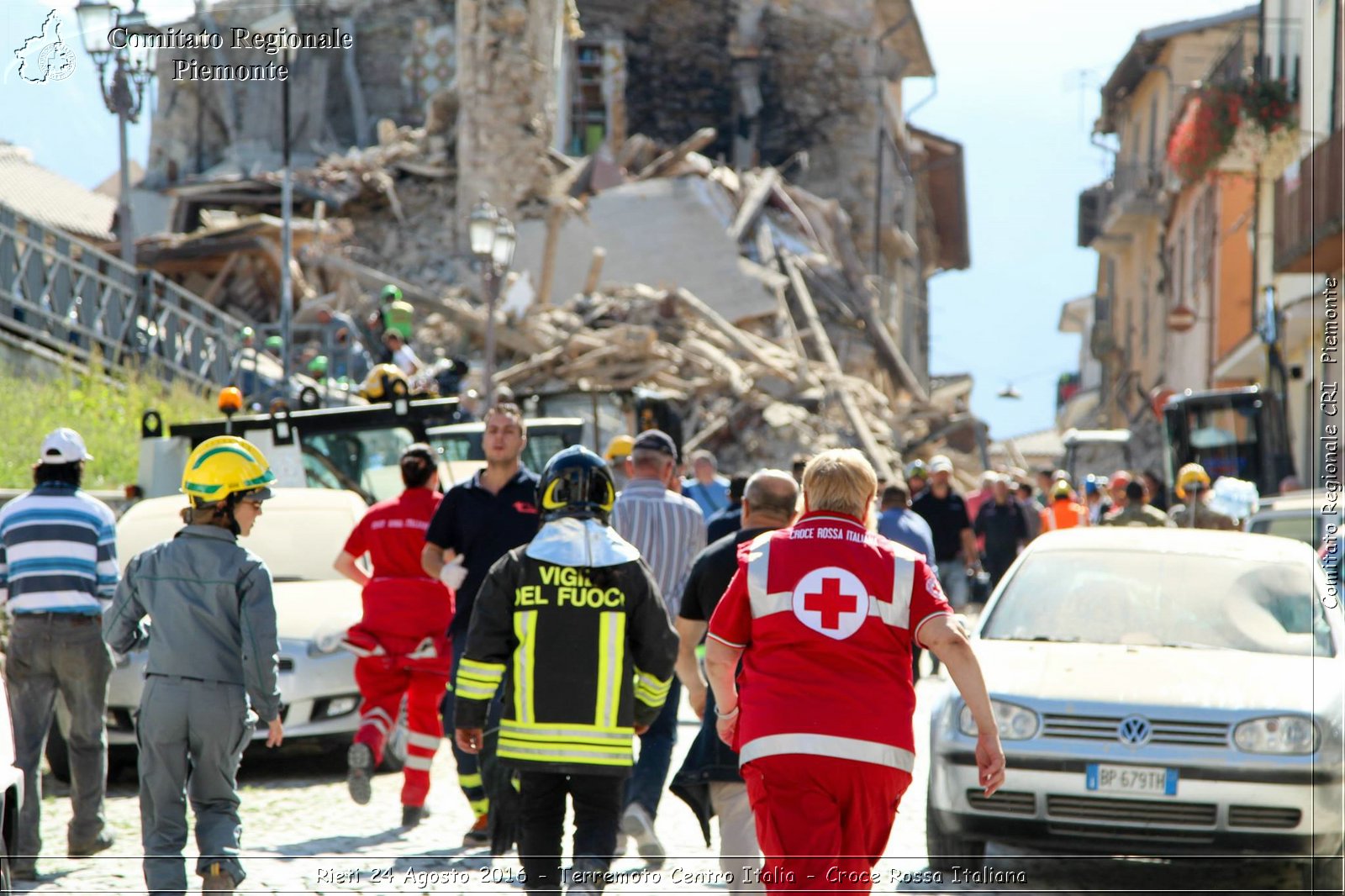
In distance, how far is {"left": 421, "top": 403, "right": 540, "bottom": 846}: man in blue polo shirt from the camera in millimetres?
7555

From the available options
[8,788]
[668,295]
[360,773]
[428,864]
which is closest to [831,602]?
[8,788]

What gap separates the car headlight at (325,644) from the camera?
30.2 feet

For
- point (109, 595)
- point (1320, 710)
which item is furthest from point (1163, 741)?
point (109, 595)

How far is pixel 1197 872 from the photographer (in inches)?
288

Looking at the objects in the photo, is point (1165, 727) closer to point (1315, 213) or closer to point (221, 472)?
point (221, 472)

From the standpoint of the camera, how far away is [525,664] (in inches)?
213

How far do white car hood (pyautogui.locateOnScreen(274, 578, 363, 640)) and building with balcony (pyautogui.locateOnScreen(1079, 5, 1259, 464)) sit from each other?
82.5 ft

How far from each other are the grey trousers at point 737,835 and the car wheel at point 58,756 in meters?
4.38

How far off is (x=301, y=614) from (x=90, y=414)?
23.6ft

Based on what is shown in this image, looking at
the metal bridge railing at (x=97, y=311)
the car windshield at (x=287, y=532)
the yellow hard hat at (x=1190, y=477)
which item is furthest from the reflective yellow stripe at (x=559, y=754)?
the metal bridge railing at (x=97, y=311)

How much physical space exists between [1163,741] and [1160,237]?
36199 millimetres

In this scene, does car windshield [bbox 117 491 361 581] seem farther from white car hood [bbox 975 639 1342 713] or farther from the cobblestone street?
white car hood [bbox 975 639 1342 713]

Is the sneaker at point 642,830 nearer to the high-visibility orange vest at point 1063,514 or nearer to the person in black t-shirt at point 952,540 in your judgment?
the person in black t-shirt at point 952,540

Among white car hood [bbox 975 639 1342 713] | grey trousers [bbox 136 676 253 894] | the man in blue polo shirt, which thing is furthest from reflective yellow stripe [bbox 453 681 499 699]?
white car hood [bbox 975 639 1342 713]
